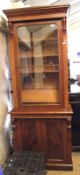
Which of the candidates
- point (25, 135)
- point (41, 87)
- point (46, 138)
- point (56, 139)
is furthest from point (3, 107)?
point (56, 139)

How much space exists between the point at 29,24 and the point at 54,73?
0.69 metres

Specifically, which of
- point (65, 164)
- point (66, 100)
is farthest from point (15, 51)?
point (65, 164)

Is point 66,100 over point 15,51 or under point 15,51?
under

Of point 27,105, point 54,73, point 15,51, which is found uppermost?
point 15,51

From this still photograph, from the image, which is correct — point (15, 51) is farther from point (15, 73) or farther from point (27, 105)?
point (27, 105)

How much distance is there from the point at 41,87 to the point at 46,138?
675mm

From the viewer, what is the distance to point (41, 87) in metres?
3.02

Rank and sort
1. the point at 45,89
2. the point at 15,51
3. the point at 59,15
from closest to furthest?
the point at 59,15 → the point at 15,51 → the point at 45,89

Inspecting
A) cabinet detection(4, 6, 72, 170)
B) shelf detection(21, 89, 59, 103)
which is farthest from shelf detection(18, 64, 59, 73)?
shelf detection(21, 89, 59, 103)

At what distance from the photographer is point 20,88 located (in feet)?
9.37

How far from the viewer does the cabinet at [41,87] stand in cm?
271

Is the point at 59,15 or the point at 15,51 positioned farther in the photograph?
the point at 15,51

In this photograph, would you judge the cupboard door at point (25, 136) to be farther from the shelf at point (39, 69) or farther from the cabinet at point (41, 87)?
the shelf at point (39, 69)

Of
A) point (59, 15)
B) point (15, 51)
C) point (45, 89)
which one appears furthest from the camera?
point (45, 89)
